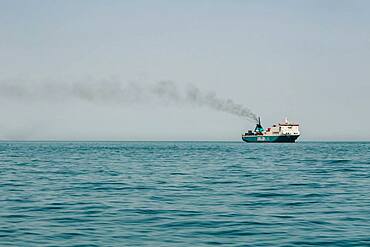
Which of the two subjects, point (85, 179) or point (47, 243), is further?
point (85, 179)

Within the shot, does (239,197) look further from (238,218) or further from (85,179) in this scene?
(85,179)

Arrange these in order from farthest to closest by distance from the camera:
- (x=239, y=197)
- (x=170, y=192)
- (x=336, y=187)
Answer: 1. (x=336, y=187)
2. (x=170, y=192)
3. (x=239, y=197)

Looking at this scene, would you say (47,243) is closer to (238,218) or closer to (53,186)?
(238,218)

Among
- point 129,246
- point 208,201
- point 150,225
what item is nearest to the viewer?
point 129,246

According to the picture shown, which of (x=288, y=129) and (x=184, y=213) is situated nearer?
(x=184, y=213)

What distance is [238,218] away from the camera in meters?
19.3

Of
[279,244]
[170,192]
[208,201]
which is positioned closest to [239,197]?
[208,201]

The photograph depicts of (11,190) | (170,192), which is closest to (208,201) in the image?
(170,192)

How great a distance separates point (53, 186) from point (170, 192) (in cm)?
754

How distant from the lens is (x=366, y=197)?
25.5m

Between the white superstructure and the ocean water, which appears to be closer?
the ocean water

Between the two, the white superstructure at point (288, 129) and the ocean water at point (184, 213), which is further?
the white superstructure at point (288, 129)

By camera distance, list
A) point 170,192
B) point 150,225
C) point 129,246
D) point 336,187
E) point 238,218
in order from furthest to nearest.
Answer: point 336,187 → point 170,192 → point 238,218 → point 150,225 → point 129,246

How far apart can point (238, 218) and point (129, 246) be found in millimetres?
5785
